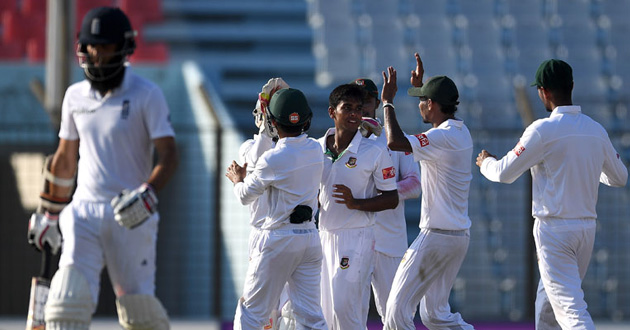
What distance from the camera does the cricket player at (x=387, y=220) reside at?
21.1 ft

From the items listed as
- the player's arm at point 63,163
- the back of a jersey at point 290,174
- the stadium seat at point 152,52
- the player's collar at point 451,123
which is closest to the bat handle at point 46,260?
the player's arm at point 63,163

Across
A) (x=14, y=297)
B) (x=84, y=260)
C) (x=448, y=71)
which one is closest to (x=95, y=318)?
(x=14, y=297)

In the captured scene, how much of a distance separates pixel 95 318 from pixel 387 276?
16.3 ft

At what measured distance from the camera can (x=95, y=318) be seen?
416 inches

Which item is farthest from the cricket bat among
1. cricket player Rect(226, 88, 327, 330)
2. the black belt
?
the black belt

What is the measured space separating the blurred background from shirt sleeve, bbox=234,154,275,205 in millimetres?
4482

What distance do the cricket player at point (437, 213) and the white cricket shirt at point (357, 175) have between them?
230 mm

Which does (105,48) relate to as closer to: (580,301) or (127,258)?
(127,258)

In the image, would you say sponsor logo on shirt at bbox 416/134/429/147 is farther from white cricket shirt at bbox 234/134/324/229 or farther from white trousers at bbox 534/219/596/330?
white trousers at bbox 534/219/596/330

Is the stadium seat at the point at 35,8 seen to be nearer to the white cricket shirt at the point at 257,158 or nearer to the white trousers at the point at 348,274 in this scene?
the white cricket shirt at the point at 257,158

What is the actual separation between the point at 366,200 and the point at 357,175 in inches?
6.4

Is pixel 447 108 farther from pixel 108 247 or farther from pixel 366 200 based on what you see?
pixel 108 247

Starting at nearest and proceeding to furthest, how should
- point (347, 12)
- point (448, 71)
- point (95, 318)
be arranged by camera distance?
point (95, 318)
point (448, 71)
point (347, 12)

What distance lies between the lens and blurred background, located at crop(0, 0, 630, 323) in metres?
10.9
